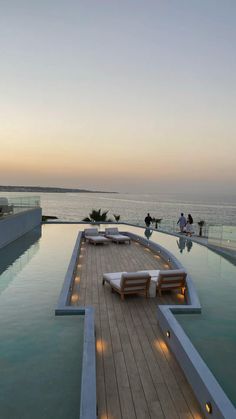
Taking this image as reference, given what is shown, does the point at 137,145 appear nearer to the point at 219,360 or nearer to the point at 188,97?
the point at 188,97

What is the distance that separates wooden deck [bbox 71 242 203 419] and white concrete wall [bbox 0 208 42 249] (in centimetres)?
861

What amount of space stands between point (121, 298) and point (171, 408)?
14.0ft

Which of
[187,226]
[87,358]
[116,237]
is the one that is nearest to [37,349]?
[87,358]

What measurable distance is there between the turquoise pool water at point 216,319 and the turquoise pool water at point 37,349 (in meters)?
2.45

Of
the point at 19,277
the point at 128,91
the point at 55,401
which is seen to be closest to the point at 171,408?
the point at 55,401

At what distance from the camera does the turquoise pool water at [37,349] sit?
14.0 feet

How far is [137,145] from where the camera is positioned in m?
39.6

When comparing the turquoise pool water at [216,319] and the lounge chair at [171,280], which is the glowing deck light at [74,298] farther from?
the turquoise pool water at [216,319]

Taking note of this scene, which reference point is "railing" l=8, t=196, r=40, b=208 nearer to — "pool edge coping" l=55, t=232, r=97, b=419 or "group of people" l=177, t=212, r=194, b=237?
"group of people" l=177, t=212, r=194, b=237

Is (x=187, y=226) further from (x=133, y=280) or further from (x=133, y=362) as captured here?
(x=133, y=362)

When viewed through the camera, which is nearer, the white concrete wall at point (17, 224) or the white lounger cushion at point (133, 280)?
the white lounger cushion at point (133, 280)

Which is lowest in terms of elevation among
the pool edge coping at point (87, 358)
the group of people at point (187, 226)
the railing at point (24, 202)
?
the pool edge coping at point (87, 358)

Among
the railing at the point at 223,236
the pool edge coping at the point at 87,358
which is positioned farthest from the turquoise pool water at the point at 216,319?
the pool edge coping at the point at 87,358

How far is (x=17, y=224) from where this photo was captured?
1914 cm
